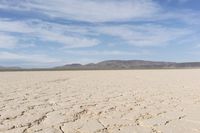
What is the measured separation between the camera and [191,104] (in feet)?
18.3

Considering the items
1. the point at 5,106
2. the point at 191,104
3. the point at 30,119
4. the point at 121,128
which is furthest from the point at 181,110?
the point at 5,106

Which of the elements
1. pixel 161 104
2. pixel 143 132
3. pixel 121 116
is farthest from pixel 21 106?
pixel 143 132

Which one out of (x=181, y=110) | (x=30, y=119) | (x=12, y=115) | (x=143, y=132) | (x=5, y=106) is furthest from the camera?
(x=5, y=106)

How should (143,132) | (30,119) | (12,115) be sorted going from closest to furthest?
1. (143,132)
2. (30,119)
3. (12,115)

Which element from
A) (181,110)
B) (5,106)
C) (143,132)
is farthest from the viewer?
(5,106)

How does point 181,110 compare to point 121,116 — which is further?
point 181,110

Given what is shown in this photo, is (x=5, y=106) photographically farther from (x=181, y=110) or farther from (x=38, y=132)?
(x=181, y=110)

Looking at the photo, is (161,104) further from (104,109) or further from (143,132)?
(143,132)

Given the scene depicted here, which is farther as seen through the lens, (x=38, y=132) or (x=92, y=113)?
(x=92, y=113)

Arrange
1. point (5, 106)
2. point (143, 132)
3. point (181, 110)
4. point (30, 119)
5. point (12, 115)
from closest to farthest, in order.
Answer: point (143, 132), point (30, 119), point (12, 115), point (181, 110), point (5, 106)

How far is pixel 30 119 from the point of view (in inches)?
170

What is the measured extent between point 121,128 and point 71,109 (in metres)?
1.50

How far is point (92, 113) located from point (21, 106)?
1.31 meters

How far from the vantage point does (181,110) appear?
4.96 m
